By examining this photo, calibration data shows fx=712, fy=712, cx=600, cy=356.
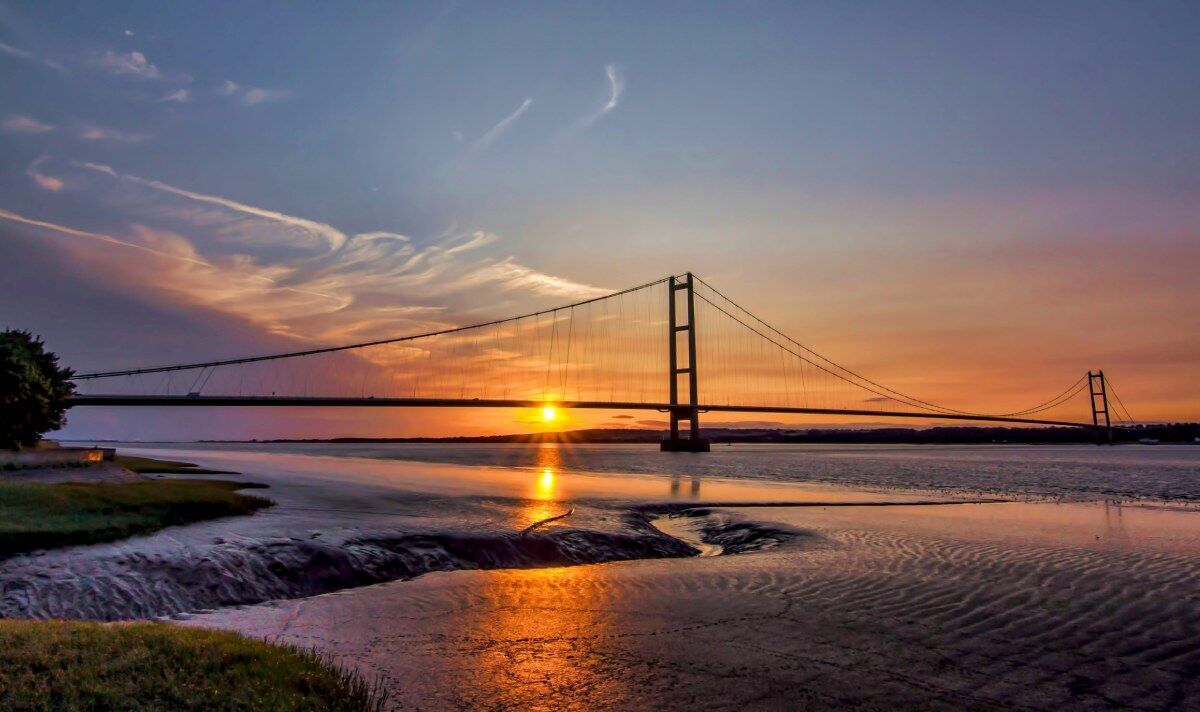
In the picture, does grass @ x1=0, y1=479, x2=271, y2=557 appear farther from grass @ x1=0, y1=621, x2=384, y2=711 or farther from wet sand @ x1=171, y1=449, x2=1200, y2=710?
grass @ x1=0, y1=621, x2=384, y2=711

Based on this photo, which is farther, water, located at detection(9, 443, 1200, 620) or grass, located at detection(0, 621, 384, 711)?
water, located at detection(9, 443, 1200, 620)

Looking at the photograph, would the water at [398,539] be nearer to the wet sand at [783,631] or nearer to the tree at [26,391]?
the wet sand at [783,631]

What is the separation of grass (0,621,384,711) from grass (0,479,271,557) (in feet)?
22.7

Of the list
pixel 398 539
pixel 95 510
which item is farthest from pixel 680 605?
pixel 95 510

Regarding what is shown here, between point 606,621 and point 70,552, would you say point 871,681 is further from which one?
point 70,552

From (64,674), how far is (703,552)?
45.7 feet

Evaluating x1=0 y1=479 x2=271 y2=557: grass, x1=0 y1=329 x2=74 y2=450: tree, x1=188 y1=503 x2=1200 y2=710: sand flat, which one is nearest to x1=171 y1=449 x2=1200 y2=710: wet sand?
x1=188 y1=503 x2=1200 y2=710: sand flat

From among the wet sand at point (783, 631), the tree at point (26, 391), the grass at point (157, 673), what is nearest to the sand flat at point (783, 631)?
the wet sand at point (783, 631)

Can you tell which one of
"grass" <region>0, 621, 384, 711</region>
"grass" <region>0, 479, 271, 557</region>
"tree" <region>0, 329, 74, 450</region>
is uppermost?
"tree" <region>0, 329, 74, 450</region>

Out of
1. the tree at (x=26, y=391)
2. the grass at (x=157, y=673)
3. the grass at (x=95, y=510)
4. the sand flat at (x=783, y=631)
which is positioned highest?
the tree at (x=26, y=391)

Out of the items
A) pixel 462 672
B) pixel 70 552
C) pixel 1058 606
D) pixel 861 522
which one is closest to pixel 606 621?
pixel 462 672

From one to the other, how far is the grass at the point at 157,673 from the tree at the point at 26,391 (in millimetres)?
26939

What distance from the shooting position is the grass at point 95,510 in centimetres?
1308

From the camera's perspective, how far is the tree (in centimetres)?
2825
